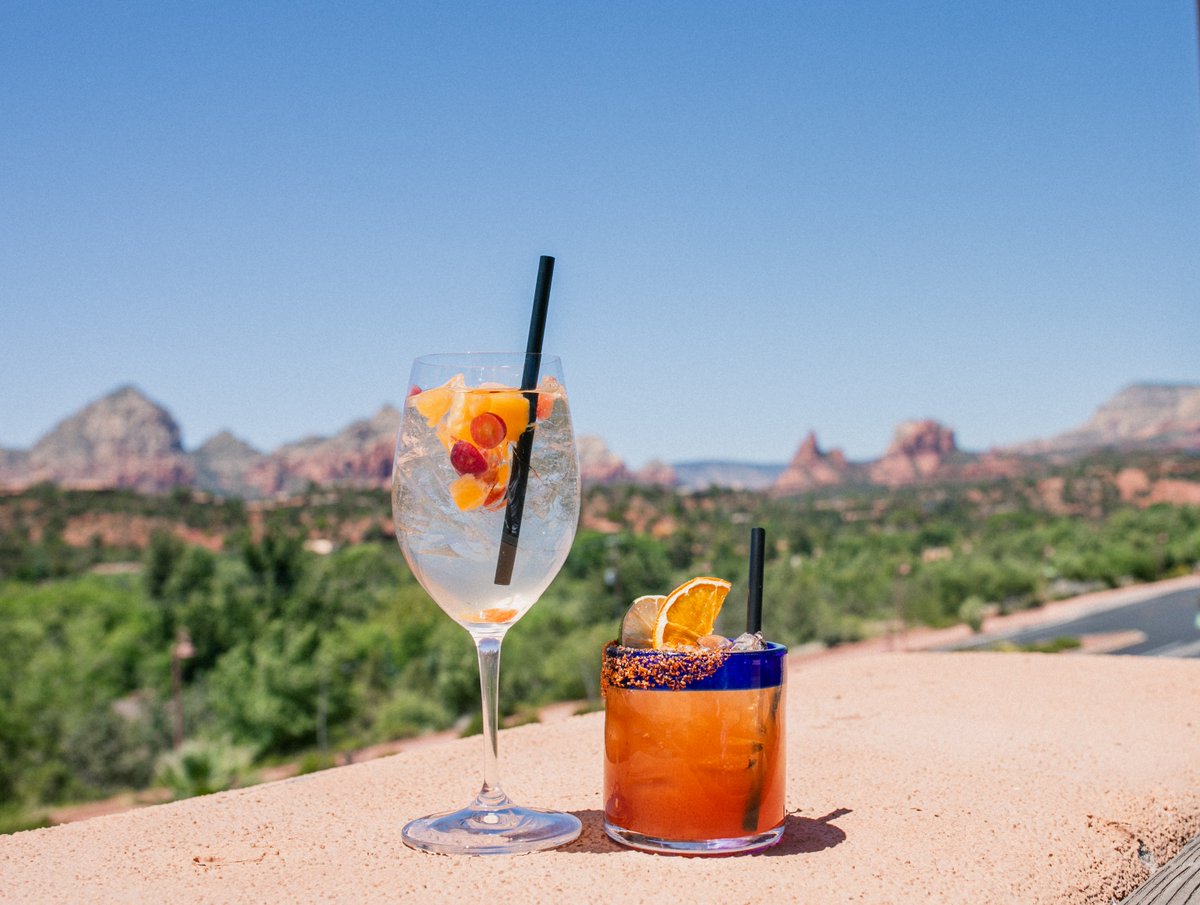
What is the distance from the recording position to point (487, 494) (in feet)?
7.64

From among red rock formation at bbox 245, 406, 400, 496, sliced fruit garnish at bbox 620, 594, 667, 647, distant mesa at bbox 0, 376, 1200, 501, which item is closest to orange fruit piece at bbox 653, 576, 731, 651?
sliced fruit garnish at bbox 620, 594, 667, 647

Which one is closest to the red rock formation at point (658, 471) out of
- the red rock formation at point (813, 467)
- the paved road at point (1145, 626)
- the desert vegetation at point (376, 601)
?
the red rock formation at point (813, 467)

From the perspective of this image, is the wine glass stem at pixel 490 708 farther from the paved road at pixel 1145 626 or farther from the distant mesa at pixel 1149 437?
the distant mesa at pixel 1149 437

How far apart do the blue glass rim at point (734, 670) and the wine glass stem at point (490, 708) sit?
11.2 inches

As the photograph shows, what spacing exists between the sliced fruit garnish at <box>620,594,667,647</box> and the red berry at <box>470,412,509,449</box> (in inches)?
18.8

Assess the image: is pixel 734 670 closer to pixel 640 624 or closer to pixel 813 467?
pixel 640 624

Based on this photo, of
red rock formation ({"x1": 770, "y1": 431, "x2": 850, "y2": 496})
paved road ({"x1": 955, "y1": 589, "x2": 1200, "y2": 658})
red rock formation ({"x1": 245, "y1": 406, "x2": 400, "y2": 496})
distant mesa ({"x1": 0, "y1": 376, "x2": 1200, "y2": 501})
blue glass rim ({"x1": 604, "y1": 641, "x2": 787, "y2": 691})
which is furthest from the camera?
red rock formation ({"x1": 245, "y1": 406, "x2": 400, "y2": 496})

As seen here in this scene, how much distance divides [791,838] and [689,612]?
1.84ft

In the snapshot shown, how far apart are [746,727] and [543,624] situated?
63.0 m

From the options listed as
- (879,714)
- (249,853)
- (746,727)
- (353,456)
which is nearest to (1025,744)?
(879,714)

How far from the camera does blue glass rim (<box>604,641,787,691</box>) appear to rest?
2.30 m

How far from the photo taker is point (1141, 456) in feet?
301

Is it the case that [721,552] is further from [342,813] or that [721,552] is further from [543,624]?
[342,813]

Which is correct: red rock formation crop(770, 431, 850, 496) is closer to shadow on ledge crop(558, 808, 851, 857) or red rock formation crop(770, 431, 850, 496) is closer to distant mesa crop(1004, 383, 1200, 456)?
distant mesa crop(1004, 383, 1200, 456)
